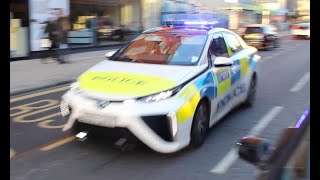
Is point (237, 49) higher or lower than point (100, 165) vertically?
higher

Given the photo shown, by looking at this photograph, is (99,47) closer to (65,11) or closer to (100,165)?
(65,11)

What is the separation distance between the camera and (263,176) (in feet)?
7.64

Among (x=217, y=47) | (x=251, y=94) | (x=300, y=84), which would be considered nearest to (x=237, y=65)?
(x=217, y=47)

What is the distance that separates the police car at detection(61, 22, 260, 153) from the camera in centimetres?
501

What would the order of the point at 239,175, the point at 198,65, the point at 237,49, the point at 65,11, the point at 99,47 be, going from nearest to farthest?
the point at 239,175 → the point at 198,65 → the point at 237,49 → the point at 65,11 → the point at 99,47

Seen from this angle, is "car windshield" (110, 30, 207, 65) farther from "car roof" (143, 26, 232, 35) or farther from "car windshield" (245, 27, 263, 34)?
"car windshield" (245, 27, 263, 34)

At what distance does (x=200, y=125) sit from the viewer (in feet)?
18.5

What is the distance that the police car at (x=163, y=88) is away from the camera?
16.4 feet

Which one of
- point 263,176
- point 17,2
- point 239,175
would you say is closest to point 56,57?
point 17,2

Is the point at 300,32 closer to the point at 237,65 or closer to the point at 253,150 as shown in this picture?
the point at 237,65

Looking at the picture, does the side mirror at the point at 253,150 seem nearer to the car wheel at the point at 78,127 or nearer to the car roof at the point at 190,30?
the car wheel at the point at 78,127
